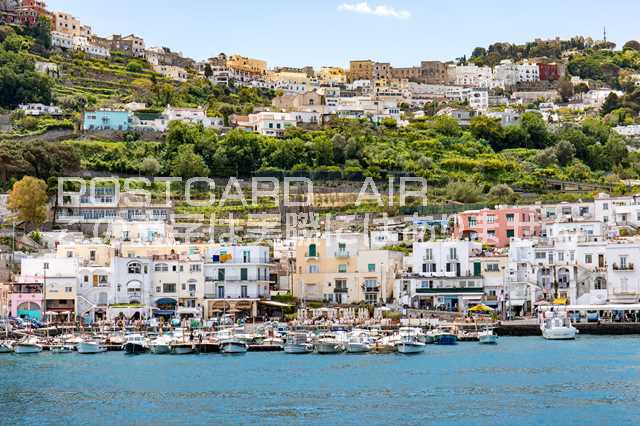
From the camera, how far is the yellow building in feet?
452

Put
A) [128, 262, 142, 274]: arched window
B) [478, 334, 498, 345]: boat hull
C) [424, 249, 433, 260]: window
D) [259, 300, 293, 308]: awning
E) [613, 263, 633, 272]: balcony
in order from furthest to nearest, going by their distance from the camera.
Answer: [424, 249, 433, 260]: window
[259, 300, 293, 308]: awning
[128, 262, 142, 274]: arched window
[613, 263, 633, 272]: balcony
[478, 334, 498, 345]: boat hull

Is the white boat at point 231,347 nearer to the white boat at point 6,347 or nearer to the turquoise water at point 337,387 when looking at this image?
the turquoise water at point 337,387

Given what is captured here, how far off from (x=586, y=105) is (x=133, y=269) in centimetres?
8486

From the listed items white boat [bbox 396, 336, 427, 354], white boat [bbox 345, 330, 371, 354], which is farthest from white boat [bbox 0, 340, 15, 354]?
white boat [bbox 396, 336, 427, 354]

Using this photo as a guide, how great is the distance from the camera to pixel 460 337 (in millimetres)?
57344

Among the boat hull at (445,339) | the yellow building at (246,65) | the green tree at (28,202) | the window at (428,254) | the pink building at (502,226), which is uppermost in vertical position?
the yellow building at (246,65)

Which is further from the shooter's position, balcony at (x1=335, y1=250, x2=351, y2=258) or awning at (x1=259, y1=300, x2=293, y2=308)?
balcony at (x1=335, y1=250, x2=351, y2=258)

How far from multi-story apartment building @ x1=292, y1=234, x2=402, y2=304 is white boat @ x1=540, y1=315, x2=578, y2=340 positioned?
9.00 m

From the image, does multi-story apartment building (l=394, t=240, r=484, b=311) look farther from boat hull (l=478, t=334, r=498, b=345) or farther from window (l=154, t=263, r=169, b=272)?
window (l=154, t=263, r=169, b=272)

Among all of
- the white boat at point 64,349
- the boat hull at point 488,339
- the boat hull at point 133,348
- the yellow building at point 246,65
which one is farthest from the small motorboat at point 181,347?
the yellow building at point 246,65

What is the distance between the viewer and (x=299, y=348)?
53219 millimetres

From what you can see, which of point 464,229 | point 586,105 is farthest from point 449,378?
point 586,105

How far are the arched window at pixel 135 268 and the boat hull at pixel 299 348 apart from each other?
11.0 meters

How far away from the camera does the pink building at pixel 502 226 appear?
71.3 m
